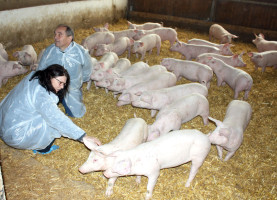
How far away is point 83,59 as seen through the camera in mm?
5312

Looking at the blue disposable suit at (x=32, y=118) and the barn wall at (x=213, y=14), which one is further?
the barn wall at (x=213, y=14)

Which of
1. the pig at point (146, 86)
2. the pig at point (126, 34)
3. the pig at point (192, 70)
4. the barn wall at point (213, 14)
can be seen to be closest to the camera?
the pig at point (146, 86)

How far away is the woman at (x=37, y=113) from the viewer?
11.2 ft

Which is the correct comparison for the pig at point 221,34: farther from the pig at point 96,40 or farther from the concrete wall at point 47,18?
the concrete wall at point 47,18

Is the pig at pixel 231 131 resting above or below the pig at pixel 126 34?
below

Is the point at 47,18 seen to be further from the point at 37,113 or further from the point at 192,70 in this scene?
the point at 37,113

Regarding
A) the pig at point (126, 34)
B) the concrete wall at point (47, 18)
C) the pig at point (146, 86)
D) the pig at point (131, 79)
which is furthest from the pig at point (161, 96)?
the concrete wall at point (47, 18)

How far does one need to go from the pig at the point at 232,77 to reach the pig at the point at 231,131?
1555mm

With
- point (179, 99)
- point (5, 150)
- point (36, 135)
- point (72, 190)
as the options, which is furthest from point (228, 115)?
point (5, 150)

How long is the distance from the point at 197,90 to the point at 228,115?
1.04m

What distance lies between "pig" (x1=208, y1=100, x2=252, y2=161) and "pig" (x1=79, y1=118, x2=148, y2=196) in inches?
47.5

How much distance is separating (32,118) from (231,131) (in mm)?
3229

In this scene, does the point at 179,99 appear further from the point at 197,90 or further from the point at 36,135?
the point at 36,135

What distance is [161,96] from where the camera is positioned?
5.43 meters
